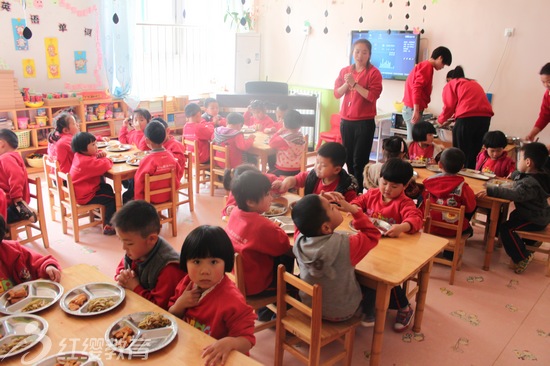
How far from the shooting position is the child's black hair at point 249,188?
230 centimetres

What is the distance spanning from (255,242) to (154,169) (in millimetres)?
1902

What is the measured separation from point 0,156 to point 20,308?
2.32 metres

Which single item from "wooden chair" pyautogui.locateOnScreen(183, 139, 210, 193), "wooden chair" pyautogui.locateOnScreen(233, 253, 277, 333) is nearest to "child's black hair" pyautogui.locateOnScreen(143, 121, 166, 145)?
"wooden chair" pyautogui.locateOnScreen(183, 139, 210, 193)

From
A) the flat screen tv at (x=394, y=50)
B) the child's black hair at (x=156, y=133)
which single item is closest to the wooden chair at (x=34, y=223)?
the child's black hair at (x=156, y=133)

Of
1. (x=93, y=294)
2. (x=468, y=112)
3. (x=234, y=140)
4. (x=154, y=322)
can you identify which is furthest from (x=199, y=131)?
(x=154, y=322)

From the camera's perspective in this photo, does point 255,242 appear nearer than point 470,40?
Yes

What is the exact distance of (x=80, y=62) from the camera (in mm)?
6301

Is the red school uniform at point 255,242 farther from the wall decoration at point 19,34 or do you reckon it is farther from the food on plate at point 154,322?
the wall decoration at point 19,34

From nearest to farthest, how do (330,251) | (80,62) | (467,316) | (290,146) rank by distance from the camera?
1. (330,251)
2. (467,316)
3. (290,146)
4. (80,62)

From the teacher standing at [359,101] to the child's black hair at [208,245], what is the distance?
288 cm

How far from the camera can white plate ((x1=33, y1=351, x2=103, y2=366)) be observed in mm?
1364

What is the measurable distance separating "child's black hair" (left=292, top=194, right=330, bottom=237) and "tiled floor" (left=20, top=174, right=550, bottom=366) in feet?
3.04

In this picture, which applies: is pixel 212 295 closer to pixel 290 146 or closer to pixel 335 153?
pixel 335 153

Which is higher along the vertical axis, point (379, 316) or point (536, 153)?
point (536, 153)
